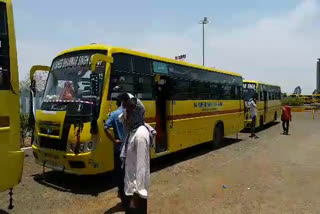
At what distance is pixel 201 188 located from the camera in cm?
790

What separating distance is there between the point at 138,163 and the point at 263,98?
19902 mm

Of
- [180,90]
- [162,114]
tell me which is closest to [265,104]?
[180,90]

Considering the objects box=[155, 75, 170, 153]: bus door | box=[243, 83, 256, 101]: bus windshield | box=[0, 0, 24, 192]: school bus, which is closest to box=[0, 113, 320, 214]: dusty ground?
box=[155, 75, 170, 153]: bus door

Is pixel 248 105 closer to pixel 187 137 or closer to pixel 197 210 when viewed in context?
pixel 187 137

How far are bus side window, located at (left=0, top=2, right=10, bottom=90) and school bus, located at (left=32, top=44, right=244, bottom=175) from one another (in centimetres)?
200

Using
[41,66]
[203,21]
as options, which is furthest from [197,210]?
[203,21]

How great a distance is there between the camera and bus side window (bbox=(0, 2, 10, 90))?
511cm

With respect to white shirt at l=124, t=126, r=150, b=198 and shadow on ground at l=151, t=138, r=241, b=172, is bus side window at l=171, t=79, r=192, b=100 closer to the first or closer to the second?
shadow on ground at l=151, t=138, r=241, b=172

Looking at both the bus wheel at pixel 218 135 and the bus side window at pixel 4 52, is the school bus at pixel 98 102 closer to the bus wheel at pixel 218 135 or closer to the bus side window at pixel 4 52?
the bus side window at pixel 4 52

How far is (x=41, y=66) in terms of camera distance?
9.09 metres

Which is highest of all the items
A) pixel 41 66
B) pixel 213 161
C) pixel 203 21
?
pixel 203 21

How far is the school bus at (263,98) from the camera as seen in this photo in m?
20.9

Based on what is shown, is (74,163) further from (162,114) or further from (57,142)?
(162,114)

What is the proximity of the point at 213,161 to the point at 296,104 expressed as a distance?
48.2 metres
